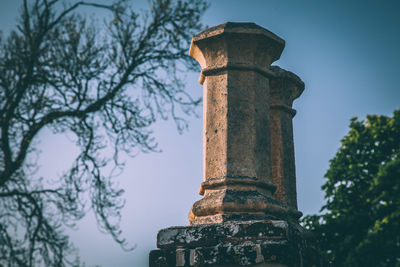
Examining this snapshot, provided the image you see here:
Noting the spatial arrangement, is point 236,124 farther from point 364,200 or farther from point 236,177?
point 364,200

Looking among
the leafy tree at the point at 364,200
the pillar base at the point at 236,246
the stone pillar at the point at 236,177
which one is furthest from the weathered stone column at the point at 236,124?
the leafy tree at the point at 364,200

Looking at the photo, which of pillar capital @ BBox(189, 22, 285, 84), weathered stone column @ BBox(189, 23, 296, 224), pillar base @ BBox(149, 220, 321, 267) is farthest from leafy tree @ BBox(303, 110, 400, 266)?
pillar capital @ BBox(189, 22, 285, 84)

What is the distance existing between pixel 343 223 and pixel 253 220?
2.31 feet

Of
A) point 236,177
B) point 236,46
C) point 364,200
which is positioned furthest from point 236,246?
point 236,46

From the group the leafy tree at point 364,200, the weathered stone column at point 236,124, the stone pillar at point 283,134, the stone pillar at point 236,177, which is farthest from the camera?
the stone pillar at point 283,134

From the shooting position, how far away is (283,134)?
4934 mm

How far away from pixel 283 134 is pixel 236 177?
1.38 metres

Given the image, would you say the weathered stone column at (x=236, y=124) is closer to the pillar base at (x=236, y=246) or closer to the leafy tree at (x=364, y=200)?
the pillar base at (x=236, y=246)

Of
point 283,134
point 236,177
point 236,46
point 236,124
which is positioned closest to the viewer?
point 236,177

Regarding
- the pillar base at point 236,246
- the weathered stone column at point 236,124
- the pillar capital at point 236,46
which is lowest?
the pillar base at point 236,246

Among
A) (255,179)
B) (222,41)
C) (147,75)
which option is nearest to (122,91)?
(147,75)

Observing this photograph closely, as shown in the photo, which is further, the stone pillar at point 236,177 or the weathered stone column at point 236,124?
the weathered stone column at point 236,124

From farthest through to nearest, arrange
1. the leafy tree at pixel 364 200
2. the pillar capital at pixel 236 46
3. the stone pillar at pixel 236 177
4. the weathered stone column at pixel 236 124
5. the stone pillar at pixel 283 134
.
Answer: the stone pillar at pixel 283 134 < the pillar capital at pixel 236 46 < the weathered stone column at pixel 236 124 < the stone pillar at pixel 236 177 < the leafy tree at pixel 364 200

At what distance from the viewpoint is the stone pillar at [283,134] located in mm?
4832
